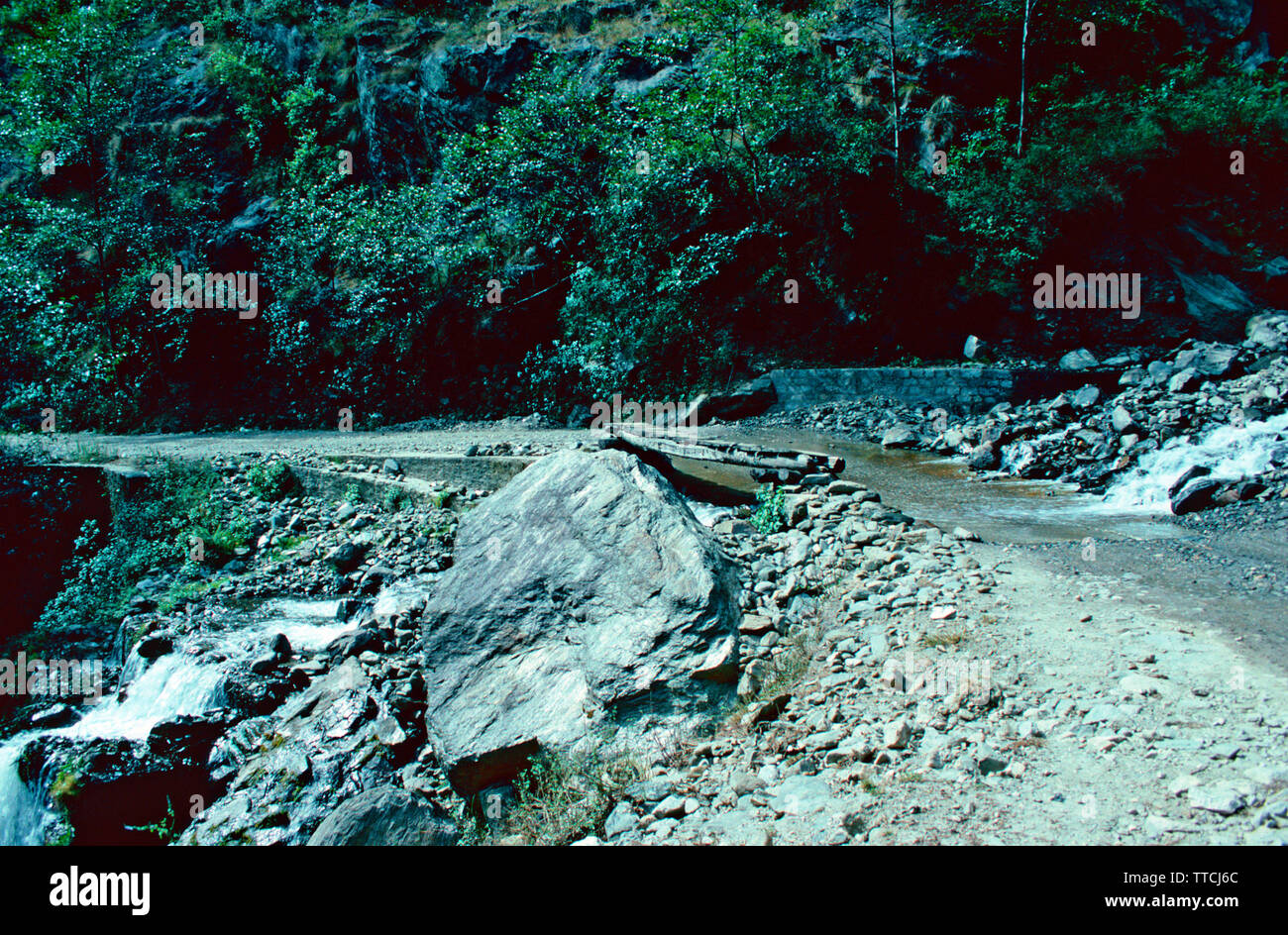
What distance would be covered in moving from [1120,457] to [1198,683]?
701cm

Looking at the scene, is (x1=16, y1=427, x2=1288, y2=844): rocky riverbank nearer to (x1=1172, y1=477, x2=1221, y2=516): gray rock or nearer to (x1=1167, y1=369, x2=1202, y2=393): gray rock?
(x1=1172, y1=477, x2=1221, y2=516): gray rock

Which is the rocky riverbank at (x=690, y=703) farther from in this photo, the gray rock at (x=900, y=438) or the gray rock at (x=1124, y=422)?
the gray rock at (x=1124, y=422)

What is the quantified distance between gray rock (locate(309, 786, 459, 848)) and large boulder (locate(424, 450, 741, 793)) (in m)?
0.37

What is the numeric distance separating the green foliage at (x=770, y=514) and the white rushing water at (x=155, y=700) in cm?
444

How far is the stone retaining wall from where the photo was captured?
13.7 m

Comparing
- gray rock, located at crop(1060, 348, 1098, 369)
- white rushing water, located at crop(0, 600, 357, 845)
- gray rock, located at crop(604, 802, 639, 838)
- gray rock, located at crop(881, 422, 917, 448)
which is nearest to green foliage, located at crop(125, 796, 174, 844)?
white rushing water, located at crop(0, 600, 357, 845)

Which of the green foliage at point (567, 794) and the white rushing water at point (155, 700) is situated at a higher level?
the green foliage at point (567, 794)

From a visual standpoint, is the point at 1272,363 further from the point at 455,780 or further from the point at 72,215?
the point at 72,215

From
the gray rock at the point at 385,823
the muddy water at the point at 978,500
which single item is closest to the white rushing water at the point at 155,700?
the gray rock at the point at 385,823

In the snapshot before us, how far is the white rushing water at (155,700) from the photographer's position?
6215 mm

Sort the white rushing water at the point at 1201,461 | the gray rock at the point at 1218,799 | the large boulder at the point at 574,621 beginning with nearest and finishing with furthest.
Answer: the gray rock at the point at 1218,799 < the large boulder at the point at 574,621 < the white rushing water at the point at 1201,461

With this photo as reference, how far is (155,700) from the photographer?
7.00 m

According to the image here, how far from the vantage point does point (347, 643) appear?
648 cm

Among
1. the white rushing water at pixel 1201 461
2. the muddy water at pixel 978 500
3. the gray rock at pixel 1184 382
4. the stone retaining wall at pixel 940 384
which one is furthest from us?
the stone retaining wall at pixel 940 384
